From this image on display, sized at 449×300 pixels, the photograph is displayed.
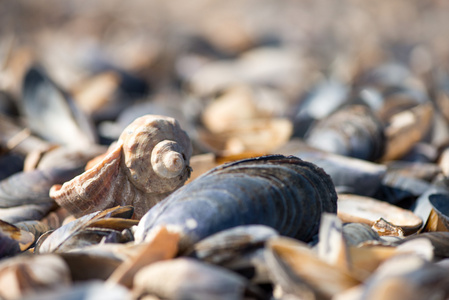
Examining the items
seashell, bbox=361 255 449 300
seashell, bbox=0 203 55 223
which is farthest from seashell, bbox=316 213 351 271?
seashell, bbox=0 203 55 223

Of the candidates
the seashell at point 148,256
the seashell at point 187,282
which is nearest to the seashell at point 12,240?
the seashell at point 148,256

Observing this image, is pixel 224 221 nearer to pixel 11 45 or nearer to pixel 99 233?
pixel 99 233

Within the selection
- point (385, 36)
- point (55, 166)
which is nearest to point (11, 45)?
point (55, 166)

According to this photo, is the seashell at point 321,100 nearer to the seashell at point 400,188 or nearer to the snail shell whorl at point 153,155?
the seashell at point 400,188

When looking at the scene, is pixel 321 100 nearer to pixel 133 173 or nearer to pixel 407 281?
pixel 133 173

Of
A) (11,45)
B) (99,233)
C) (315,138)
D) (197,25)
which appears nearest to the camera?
(99,233)
